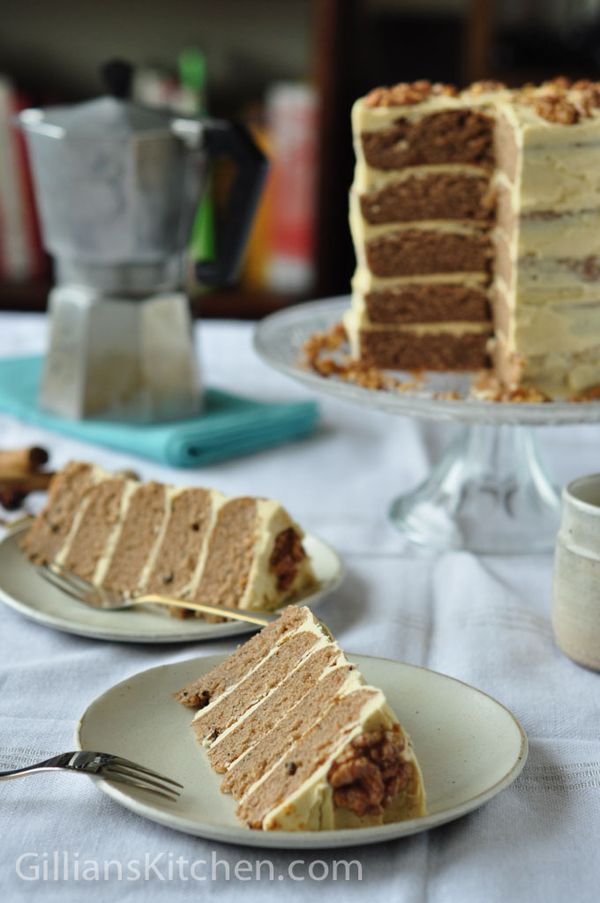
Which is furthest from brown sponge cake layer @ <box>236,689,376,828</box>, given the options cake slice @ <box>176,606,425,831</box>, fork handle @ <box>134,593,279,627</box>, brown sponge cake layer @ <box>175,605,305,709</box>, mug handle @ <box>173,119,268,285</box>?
mug handle @ <box>173,119,268,285</box>

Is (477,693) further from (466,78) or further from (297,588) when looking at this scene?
(466,78)

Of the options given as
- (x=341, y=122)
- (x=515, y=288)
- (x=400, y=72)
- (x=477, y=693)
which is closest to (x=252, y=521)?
(x=477, y=693)

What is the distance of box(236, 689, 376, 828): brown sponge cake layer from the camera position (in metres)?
0.64

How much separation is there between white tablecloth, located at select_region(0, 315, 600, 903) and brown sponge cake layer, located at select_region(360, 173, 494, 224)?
299 mm

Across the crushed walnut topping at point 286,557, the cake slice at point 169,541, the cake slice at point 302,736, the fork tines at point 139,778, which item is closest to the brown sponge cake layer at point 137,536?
the cake slice at point 169,541

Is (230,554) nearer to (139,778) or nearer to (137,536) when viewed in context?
(137,536)

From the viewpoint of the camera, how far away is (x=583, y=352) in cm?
117

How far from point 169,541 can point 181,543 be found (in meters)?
0.01

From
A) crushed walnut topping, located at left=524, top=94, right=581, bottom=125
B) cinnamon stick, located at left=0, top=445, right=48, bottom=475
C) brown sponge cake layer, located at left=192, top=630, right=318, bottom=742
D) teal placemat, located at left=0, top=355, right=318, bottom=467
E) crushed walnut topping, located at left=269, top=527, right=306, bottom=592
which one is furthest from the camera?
teal placemat, located at left=0, top=355, right=318, bottom=467

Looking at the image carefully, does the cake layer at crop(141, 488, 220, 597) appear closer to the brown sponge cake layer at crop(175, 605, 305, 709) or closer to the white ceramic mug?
the brown sponge cake layer at crop(175, 605, 305, 709)

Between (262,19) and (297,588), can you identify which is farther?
(262,19)

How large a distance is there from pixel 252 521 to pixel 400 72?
1.81 meters

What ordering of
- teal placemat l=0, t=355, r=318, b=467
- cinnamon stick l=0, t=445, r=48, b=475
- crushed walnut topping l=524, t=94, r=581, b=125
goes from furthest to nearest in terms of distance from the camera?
teal placemat l=0, t=355, r=318, b=467 → cinnamon stick l=0, t=445, r=48, b=475 → crushed walnut topping l=524, t=94, r=581, b=125

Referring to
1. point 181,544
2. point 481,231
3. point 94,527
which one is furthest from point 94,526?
point 481,231
